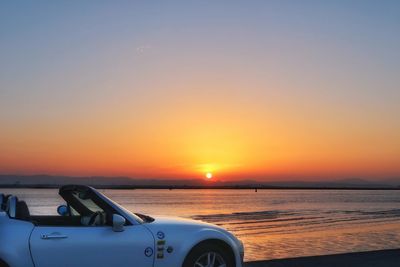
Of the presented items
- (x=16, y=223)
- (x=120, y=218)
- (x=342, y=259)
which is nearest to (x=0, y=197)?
(x=16, y=223)

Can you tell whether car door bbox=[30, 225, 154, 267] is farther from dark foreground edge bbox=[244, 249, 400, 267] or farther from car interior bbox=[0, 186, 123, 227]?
dark foreground edge bbox=[244, 249, 400, 267]

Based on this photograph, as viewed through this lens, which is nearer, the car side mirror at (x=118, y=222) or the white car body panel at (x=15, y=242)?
the white car body panel at (x=15, y=242)

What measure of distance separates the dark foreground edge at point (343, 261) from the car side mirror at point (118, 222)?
414cm

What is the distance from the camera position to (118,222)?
670cm

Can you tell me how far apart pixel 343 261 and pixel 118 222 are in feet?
19.5

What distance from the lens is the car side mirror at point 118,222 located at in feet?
22.0

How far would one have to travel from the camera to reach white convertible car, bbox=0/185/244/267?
252 inches

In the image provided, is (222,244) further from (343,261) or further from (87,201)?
(343,261)

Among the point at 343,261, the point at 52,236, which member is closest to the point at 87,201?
the point at 52,236

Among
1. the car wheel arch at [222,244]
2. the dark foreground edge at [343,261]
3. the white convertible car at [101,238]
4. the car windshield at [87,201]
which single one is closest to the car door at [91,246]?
the white convertible car at [101,238]

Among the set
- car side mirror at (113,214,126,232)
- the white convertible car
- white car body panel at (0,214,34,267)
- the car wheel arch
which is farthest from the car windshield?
the car wheel arch

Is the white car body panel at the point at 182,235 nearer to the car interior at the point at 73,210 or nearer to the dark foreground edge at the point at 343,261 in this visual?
the car interior at the point at 73,210

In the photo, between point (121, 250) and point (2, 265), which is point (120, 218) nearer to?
point (121, 250)

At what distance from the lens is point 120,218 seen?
6.72 m
